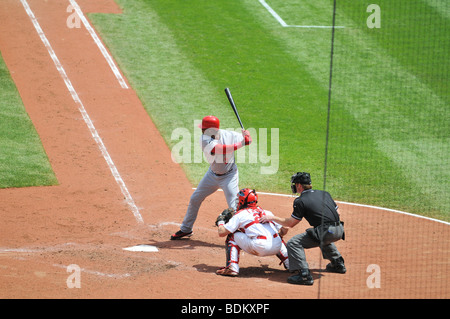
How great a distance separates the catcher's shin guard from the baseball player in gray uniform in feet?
3.88

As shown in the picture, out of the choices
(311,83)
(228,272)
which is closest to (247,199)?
(228,272)

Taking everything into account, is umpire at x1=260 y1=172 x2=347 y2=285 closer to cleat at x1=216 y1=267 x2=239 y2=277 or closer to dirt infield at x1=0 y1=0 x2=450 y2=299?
dirt infield at x1=0 y1=0 x2=450 y2=299

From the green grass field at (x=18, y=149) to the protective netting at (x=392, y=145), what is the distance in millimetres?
5953

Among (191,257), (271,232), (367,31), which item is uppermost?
(367,31)

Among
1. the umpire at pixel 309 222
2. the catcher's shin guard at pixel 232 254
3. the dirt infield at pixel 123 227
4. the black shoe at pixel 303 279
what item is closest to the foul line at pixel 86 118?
the dirt infield at pixel 123 227

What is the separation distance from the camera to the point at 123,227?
10992mm

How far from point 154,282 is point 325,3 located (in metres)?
14.2

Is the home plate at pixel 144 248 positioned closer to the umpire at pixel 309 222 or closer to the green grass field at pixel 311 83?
the umpire at pixel 309 222

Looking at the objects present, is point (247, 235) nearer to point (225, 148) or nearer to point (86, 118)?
point (225, 148)

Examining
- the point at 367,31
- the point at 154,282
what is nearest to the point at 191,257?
the point at 154,282

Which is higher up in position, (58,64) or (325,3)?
(325,3)

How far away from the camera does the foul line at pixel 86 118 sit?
1200 centimetres

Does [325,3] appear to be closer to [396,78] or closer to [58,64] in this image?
[396,78]

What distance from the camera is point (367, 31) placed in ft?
61.6
